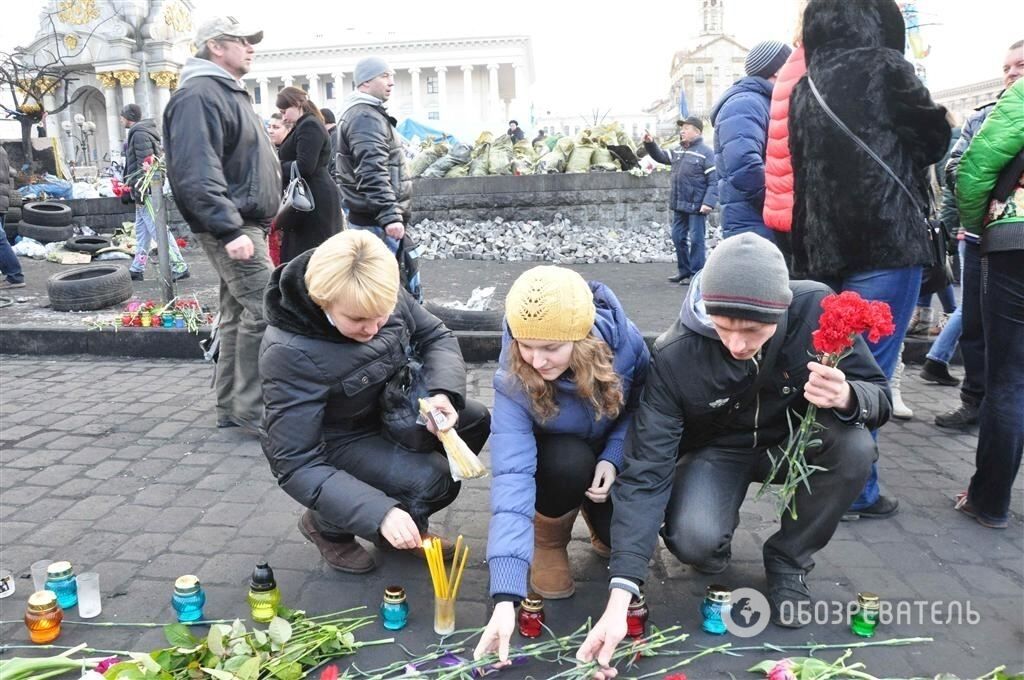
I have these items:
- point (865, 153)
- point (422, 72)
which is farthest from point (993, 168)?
point (422, 72)

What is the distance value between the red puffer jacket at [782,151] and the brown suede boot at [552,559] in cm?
167

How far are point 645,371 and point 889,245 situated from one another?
1.23 metres

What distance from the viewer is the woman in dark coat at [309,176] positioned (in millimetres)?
4973

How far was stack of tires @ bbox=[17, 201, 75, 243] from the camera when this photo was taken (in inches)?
513

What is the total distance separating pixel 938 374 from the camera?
17.5 ft

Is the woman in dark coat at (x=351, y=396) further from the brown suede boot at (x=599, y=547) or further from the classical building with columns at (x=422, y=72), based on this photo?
the classical building with columns at (x=422, y=72)

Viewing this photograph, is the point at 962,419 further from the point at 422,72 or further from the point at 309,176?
the point at 422,72

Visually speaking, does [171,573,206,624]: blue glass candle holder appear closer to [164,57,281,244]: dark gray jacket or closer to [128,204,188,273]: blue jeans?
[164,57,281,244]: dark gray jacket

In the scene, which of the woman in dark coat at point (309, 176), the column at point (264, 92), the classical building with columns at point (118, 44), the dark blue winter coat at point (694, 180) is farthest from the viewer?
the column at point (264, 92)

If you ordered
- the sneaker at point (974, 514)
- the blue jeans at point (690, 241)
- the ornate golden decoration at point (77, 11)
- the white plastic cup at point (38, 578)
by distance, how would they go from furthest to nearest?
the ornate golden decoration at point (77, 11), the blue jeans at point (690, 241), the sneaker at point (974, 514), the white plastic cup at point (38, 578)

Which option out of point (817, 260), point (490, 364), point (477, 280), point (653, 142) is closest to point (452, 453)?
point (817, 260)

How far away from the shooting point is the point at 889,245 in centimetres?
309

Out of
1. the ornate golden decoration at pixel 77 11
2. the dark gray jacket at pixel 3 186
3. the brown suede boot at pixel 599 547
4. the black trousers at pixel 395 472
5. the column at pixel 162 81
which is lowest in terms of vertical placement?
the brown suede boot at pixel 599 547

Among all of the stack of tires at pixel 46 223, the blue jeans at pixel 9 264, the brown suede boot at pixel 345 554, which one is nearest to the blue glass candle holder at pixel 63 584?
the brown suede boot at pixel 345 554
